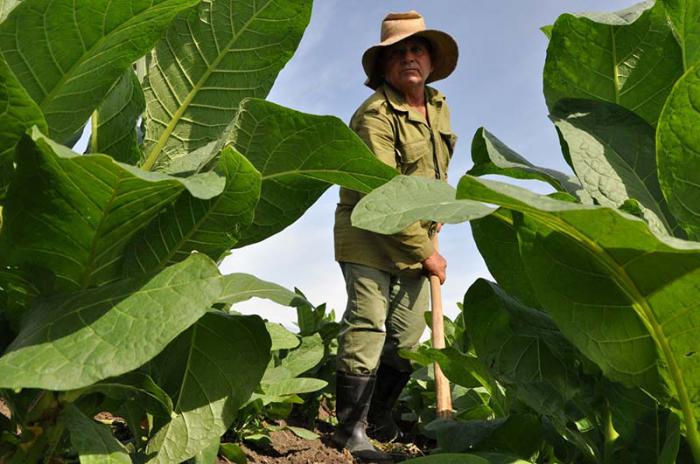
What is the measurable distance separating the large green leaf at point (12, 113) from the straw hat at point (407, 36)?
3.71 metres

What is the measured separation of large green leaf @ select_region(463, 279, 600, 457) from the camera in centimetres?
140

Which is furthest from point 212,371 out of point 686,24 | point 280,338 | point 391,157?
point 391,157

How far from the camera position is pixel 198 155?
126 cm

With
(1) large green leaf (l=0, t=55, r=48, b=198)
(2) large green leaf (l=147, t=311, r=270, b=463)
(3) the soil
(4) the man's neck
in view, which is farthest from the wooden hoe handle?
(1) large green leaf (l=0, t=55, r=48, b=198)

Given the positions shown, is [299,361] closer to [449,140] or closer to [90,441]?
[449,140]

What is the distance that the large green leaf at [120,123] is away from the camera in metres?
1.28

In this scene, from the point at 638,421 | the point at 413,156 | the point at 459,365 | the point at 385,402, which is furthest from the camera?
the point at 385,402

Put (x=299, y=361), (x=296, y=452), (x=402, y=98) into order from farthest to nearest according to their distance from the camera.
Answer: (x=402, y=98) → (x=296, y=452) → (x=299, y=361)

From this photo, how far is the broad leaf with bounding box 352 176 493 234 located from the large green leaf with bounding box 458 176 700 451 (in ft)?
0.34

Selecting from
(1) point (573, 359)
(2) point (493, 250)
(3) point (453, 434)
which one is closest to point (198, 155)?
(2) point (493, 250)

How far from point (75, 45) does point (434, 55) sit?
166 inches

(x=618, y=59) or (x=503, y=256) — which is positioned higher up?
(x=618, y=59)

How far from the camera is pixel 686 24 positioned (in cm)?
133

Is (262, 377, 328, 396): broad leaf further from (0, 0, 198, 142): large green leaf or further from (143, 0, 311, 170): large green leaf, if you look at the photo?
(0, 0, 198, 142): large green leaf
